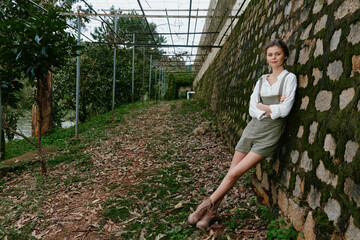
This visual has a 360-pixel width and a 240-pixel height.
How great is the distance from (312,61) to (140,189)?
3.18m

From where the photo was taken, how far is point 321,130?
1.95m

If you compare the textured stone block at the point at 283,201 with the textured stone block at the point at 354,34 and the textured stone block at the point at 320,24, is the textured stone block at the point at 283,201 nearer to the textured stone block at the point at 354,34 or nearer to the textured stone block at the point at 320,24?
the textured stone block at the point at 354,34

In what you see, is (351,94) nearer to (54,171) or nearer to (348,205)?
(348,205)

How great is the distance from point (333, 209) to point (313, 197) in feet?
0.88

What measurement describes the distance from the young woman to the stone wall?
0.19 metres

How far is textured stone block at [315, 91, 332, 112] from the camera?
192cm

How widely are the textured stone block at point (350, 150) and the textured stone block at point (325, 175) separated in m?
0.19

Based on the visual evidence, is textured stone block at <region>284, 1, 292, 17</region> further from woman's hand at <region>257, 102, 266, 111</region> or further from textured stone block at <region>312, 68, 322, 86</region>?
woman's hand at <region>257, 102, 266, 111</region>

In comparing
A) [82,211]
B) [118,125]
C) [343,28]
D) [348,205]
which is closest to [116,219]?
[82,211]

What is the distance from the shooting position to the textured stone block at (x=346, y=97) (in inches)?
65.3

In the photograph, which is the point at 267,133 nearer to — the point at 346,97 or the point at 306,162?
the point at 306,162

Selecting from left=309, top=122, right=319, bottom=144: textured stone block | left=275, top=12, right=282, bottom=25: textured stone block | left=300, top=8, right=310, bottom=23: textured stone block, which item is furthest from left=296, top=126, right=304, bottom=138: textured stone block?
left=275, top=12, right=282, bottom=25: textured stone block

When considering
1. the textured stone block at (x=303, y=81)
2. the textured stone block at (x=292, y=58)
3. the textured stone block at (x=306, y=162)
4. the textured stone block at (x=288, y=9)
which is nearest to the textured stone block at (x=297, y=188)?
the textured stone block at (x=306, y=162)

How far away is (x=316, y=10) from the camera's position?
7.64 ft
